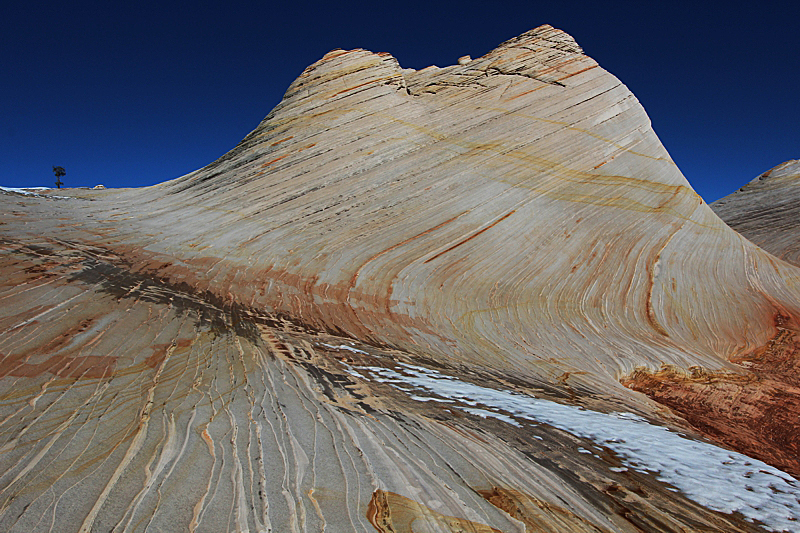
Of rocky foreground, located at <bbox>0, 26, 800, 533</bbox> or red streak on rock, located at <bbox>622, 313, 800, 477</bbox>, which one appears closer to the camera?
rocky foreground, located at <bbox>0, 26, 800, 533</bbox>

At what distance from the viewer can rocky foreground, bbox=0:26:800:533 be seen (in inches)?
75.5

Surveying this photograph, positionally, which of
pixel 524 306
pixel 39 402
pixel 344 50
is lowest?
pixel 39 402

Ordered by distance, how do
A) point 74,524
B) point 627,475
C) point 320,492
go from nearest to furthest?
point 74,524 < point 320,492 < point 627,475

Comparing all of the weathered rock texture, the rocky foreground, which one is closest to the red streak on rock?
the rocky foreground

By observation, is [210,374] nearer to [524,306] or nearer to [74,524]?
[74,524]

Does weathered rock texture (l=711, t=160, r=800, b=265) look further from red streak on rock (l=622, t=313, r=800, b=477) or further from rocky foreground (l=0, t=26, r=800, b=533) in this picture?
red streak on rock (l=622, t=313, r=800, b=477)

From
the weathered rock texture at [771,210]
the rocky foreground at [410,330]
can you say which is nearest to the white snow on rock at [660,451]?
the rocky foreground at [410,330]

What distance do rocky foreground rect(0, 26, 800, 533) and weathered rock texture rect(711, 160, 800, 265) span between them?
5.70m

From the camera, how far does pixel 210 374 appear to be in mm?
2945

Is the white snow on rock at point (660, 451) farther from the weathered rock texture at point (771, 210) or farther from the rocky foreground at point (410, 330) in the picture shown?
the weathered rock texture at point (771, 210)

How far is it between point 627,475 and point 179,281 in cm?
469

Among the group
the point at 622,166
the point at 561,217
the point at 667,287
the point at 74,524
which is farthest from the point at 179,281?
the point at 622,166

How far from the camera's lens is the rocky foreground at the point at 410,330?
1917 millimetres

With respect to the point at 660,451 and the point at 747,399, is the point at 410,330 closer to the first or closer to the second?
the point at 660,451
